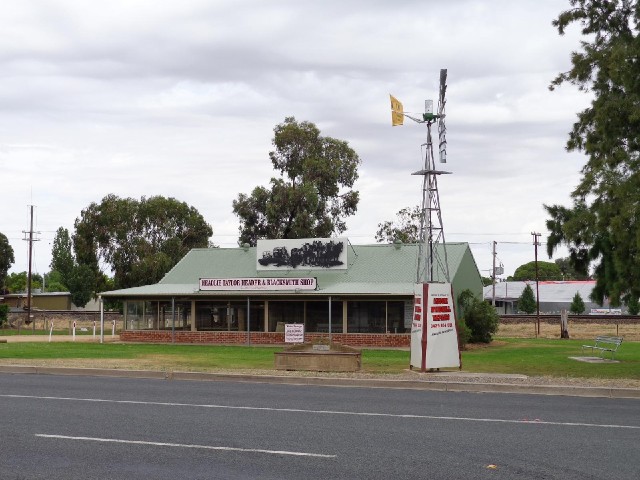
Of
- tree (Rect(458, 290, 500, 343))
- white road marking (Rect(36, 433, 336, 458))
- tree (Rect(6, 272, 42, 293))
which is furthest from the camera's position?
tree (Rect(6, 272, 42, 293))

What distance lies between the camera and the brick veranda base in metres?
37.0

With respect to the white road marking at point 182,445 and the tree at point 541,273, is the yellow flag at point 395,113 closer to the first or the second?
the white road marking at point 182,445

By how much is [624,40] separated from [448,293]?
7299 mm

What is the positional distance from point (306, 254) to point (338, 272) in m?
1.76

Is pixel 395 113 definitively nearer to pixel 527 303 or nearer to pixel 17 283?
pixel 527 303

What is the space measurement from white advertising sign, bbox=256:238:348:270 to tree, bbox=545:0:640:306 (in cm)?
1864

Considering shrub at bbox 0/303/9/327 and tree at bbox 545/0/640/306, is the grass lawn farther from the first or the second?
shrub at bbox 0/303/9/327

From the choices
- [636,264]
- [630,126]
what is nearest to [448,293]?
[636,264]

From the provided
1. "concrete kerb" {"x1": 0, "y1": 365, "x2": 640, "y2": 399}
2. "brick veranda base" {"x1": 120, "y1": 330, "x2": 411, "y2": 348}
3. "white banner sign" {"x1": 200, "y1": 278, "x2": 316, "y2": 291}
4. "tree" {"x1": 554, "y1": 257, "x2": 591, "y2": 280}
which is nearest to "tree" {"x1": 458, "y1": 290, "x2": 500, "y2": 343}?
"brick veranda base" {"x1": 120, "y1": 330, "x2": 411, "y2": 348}

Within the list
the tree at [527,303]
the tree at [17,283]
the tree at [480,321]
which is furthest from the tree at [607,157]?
the tree at [17,283]

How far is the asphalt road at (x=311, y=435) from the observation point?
848 centimetres

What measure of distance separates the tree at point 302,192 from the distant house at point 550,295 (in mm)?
27566

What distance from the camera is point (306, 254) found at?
40938 millimetres

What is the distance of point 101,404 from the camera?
1388 centimetres
